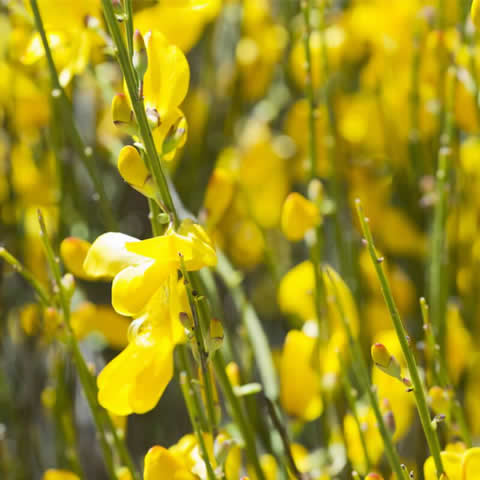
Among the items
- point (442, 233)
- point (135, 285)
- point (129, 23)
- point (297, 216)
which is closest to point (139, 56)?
point (129, 23)

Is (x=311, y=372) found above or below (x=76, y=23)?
below

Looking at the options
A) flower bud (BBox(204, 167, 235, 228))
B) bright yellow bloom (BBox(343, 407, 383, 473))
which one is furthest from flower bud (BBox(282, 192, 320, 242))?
bright yellow bloom (BBox(343, 407, 383, 473))

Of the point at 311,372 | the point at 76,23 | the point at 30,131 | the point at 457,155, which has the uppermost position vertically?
the point at 76,23


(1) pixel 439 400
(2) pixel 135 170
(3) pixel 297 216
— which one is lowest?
(1) pixel 439 400

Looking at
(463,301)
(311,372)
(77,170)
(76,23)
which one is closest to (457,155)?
(463,301)

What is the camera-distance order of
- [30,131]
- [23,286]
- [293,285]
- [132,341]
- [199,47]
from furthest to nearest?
[199,47] → [30,131] → [23,286] → [293,285] → [132,341]

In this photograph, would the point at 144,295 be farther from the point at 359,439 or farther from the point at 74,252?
the point at 359,439

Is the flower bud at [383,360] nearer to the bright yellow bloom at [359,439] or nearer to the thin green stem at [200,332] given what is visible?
the thin green stem at [200,332]

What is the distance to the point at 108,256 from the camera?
19.6 inches

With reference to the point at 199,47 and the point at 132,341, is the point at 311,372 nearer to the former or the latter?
the point at 132,341

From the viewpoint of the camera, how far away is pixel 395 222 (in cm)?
115

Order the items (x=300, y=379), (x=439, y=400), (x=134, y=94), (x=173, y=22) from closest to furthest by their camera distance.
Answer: (x=134, y=94)
(x=439, y=400)
(x=173, y=22)
(x=300, y=379)

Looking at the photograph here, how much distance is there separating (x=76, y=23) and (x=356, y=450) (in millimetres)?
457

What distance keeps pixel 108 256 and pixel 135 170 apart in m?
0.05
